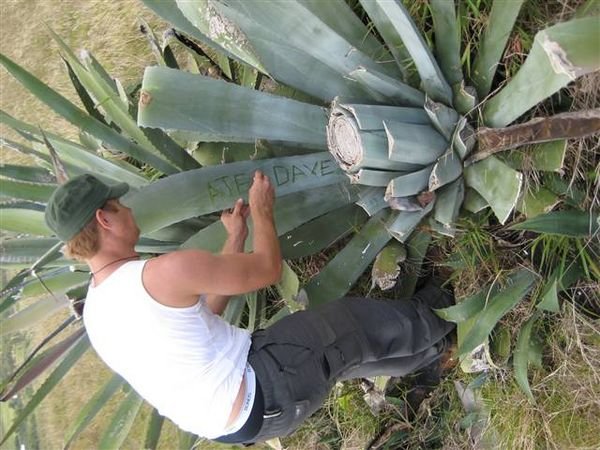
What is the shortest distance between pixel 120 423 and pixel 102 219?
0.98 meters

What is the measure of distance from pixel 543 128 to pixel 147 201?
0.92m

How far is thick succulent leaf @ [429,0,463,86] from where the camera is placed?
152cm

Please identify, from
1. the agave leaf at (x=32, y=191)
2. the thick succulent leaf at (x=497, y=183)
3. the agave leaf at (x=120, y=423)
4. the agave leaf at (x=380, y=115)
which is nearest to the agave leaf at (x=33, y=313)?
the agave leaf at (x=120, y=423)

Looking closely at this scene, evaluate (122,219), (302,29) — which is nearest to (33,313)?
(122,219)

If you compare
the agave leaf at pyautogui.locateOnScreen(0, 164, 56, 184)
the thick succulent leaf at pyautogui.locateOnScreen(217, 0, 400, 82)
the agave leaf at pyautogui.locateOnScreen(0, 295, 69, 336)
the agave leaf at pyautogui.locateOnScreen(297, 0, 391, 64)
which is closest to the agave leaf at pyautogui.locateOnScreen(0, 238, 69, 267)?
the agave leaf at pyautogui.locateOnScreen(0, 164, 56, 184)

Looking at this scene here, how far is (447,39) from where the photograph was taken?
157 centimetres

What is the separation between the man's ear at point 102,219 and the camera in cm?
155

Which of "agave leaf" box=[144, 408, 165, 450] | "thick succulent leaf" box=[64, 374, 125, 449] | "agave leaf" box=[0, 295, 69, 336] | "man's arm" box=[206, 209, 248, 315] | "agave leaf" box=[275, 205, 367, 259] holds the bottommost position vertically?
"agave leaf" box=[144, 408, 165, 450]

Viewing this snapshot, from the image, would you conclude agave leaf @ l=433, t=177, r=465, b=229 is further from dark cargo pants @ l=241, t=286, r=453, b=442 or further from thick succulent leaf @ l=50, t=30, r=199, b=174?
thick succulent leaf @ l=50, t=30, r=199, b=174

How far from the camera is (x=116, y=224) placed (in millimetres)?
1576

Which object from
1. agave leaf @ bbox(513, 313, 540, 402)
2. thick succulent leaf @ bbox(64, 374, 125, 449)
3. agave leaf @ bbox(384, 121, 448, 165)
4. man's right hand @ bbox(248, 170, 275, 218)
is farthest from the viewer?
thick succulent leaf @ bbox(64, 374, 125, 449)

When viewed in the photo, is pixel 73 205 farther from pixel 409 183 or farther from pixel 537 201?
pixel 537 201

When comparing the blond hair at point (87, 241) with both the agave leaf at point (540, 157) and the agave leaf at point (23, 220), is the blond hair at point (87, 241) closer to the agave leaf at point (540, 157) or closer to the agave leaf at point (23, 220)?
the agave leaf at point (23, 220)

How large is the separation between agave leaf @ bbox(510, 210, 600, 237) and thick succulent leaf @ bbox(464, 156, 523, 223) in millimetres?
57
